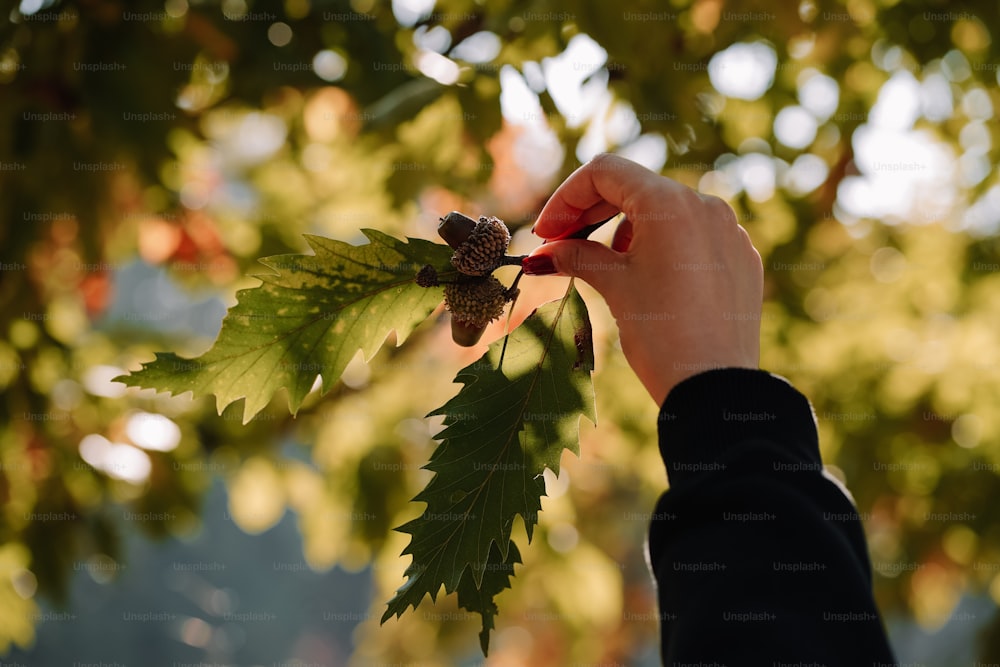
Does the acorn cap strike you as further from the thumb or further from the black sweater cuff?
the black sweater cuff

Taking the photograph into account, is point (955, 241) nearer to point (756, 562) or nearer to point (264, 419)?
point (264, 419)

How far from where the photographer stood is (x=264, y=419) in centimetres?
363

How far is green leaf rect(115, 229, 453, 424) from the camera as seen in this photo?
932 millimetres

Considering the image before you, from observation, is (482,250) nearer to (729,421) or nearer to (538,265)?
(538,265)

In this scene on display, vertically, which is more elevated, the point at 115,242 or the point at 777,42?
the point at 777,42

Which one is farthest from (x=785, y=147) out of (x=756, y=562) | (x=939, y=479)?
(x=756, y=562)

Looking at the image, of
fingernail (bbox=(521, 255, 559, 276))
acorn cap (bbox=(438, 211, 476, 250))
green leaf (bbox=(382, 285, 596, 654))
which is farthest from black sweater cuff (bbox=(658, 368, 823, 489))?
acorn cap (bbox=(438, 211, 476, 250))

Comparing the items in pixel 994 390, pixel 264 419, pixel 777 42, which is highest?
pixel 777 42

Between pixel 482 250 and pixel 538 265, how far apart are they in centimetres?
9

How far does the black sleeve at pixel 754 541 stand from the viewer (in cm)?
75

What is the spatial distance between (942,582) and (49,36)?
17.3 feet

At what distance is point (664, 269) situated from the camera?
99cm

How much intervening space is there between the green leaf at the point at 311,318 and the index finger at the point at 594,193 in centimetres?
17

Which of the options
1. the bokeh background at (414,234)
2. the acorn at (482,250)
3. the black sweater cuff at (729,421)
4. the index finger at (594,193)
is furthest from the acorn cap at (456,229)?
the bokeh background at (414,234)
